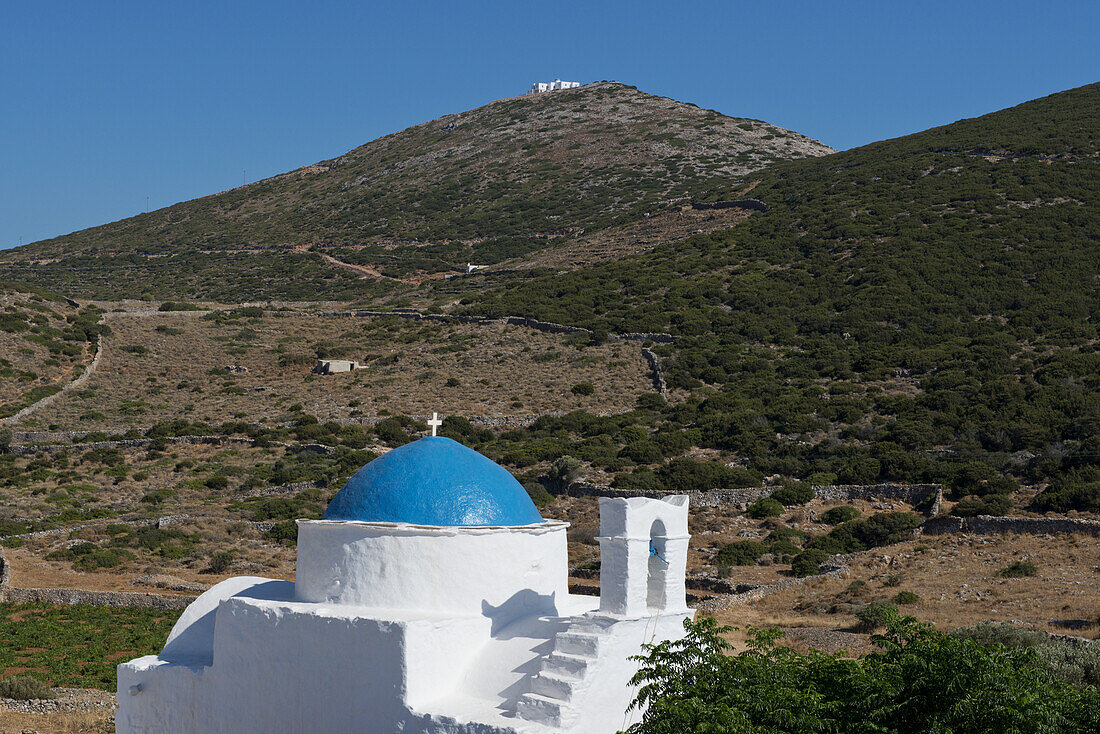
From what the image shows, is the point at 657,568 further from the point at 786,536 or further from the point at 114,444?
the point at 114,444

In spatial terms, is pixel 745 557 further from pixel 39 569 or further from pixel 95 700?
pixel 39 569

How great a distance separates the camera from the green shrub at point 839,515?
29797mm

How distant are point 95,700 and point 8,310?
164 feet

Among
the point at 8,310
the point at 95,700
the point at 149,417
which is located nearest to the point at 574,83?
Answer: the point at 8,310

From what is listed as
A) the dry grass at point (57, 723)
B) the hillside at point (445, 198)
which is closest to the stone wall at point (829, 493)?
the dry grass at point (57, 723)

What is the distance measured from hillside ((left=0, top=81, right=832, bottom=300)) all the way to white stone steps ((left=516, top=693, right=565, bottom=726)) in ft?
229

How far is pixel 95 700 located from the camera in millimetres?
17688

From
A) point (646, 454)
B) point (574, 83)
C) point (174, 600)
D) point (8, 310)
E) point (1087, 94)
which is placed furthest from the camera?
point (574, 83)

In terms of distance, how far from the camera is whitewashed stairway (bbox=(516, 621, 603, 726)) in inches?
383

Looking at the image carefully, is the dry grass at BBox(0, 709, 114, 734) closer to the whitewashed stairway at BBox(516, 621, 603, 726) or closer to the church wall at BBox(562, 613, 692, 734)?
the whitewashed stairway at BBox(516, 621, 603, 726)

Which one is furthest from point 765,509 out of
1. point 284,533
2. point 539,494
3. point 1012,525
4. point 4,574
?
point 4,574

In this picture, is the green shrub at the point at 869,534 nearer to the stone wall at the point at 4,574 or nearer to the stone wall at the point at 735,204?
the stone wall at the point at 4,574

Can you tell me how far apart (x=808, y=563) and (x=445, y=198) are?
82.6m

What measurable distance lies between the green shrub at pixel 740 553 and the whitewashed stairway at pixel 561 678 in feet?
58.4
